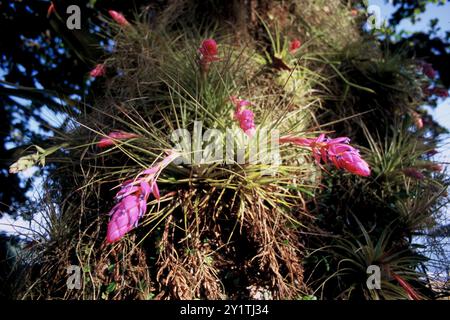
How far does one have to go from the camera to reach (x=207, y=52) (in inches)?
62.5

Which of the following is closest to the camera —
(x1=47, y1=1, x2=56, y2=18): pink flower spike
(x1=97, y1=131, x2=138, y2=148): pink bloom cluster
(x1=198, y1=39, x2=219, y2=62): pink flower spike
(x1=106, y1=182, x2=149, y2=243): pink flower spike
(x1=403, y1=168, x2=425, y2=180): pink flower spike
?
(x1=106, y1=182, x2=149, y2=243): pink flower spike

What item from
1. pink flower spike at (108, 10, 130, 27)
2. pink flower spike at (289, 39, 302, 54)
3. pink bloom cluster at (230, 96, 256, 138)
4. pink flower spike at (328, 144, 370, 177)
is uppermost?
pink flower spike at (108, 10, 130, 27)

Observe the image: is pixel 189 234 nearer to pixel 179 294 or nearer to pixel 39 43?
pixel 179 294

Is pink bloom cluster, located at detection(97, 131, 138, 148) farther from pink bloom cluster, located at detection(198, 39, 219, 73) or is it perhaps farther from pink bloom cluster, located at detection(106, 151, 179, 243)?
pink bloom cluster, located at detection(198, 39, 219, 73)

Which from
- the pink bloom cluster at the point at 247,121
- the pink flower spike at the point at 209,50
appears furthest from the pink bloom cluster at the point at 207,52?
the pink bloom cluster at the point at 247,121

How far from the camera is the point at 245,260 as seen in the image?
1.52m

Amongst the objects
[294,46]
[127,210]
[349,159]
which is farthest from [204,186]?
[294,46]

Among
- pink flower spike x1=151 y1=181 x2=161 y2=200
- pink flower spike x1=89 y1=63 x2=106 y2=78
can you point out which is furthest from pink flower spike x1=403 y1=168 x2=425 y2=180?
pink flower spike x1=89 y1=63 x2=106 y2=78

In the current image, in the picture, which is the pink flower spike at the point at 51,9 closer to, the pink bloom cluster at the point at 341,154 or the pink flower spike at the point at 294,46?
the pink flower spike at the point at 294,46

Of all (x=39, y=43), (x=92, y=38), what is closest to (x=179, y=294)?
(x=92, y=38)

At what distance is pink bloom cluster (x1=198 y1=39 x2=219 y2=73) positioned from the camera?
61.0 inches

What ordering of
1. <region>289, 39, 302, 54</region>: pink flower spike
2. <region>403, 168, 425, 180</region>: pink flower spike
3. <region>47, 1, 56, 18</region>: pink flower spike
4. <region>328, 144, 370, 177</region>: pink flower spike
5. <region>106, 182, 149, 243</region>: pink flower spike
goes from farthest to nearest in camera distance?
1. <region>47, 1, 56, 18</region>: pink flower spike
2. <region>289, 39, 302, 54</region>: pink flower spike
3. <region>403, 168, 425, 180</region>: pink flower spike
4. <region>328, 144, 370, 177</region>: pink flower spike
5. <region>106, 182, 149, 243</region>: pink flower spike

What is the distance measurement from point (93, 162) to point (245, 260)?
78 centimetres

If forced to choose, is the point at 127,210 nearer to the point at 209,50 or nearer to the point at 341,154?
the point at 341,154
